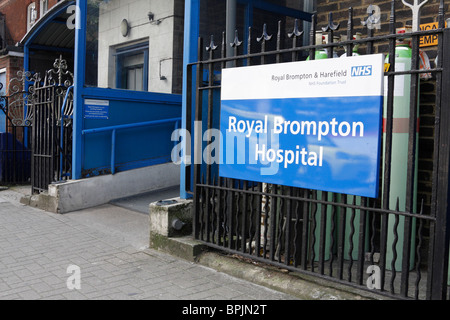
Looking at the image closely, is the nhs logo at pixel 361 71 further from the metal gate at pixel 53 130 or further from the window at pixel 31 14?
the window at pixel 31 14

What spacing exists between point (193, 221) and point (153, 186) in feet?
11.5

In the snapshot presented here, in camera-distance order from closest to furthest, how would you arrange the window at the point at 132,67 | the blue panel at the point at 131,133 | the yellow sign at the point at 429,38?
1. the yellow sign at the point at 429,38
2. the blue panel at the point at 131,133
3. the window at the point at 132,67

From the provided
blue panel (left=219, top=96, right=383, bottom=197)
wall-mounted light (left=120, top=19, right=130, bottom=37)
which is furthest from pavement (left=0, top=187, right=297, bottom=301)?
wall-mounted light (left=120, top=19, right=130, bottom=37)

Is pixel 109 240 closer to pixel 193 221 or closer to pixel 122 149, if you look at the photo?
pixel 193 221

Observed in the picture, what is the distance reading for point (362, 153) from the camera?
3352 mm

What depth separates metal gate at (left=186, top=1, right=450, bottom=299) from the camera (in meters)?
3.06

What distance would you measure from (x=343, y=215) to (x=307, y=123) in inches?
29.9

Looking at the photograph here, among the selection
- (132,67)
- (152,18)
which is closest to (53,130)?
(132,67)

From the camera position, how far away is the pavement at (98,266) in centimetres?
380

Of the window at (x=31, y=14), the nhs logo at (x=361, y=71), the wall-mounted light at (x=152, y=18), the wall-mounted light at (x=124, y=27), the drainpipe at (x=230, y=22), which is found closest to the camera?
the nhs logo at (x=361, y=71)

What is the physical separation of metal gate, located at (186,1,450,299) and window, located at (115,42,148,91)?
5.12 metres

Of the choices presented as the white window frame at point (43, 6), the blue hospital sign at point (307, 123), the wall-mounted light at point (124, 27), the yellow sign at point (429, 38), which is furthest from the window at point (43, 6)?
the yellow sign at point (429, 38)

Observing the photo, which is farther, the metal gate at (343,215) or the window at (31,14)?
the window at (31,14)

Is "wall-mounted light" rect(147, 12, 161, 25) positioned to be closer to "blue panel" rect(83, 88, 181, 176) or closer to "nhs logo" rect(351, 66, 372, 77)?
"blue panel" rect(83, 88, 181, 176)
